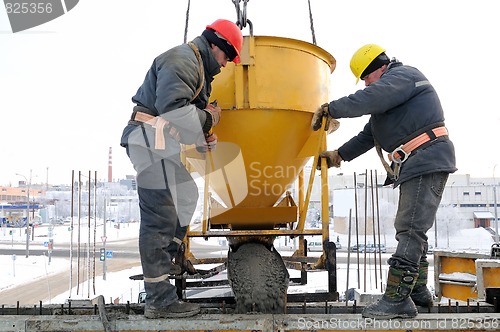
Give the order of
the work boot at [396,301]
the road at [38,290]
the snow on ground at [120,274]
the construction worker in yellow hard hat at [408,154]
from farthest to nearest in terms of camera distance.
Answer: the road at [38,290] → the snow on ground at [120,274] → the construction worker in yellow hard hat at [408,154] → the work boot at [396,301]

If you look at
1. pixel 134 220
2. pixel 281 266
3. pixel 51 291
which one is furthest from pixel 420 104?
pixel 134 220

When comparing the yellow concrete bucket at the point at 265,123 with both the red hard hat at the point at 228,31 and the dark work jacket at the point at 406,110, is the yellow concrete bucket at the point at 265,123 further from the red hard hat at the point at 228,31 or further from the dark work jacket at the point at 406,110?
the dark work jacket at the point at 406,110

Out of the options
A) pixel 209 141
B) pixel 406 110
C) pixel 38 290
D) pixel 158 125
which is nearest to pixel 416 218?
pixel 406 110

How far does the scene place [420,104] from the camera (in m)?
2.89

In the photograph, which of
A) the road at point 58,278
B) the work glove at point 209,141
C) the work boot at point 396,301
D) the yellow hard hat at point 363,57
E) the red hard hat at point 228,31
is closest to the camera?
the work boot at point 396,301

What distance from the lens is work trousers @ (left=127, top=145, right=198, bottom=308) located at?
9.01 ft

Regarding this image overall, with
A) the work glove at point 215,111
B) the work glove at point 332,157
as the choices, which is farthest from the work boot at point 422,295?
the work glove at point 215,111

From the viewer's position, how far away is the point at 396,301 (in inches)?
106

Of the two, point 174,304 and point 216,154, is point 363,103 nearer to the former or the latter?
point 216,154

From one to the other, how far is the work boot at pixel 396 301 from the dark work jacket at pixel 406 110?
0.61 metres

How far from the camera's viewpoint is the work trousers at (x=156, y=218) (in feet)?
9.01

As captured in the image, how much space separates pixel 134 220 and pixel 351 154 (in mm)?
70751

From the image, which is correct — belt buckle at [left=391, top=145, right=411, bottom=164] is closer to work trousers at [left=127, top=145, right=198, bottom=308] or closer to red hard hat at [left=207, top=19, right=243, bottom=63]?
red hard hat at [left=207, top=19, right=243, bottom=63]

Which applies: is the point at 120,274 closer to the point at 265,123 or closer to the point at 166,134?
the point at 265,123
